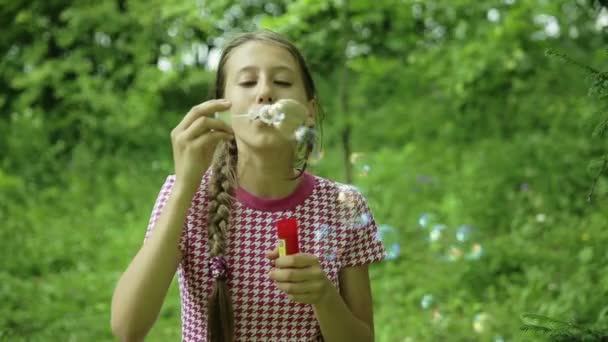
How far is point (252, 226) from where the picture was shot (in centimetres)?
184

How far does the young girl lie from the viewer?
5.33ft

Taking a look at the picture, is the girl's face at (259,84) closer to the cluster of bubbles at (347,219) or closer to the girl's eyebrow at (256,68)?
the girl's eyebrow at (256,68)

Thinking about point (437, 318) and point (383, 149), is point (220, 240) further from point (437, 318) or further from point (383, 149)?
point (383, 149)

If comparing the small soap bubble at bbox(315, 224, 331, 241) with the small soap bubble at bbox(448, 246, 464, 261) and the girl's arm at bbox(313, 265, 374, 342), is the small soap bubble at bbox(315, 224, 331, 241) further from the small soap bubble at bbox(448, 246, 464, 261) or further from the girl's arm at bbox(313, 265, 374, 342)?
the small soap bubble at bbox(448, 246, 464, 261)

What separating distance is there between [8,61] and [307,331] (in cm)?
584

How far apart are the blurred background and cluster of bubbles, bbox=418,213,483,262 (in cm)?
1

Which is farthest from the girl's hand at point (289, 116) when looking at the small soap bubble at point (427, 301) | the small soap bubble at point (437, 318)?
the small soap bubble at point (437, 318)

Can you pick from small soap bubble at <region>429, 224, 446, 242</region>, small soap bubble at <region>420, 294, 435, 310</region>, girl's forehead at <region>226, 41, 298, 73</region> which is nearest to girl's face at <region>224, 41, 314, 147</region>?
girl's forehead at <region>226, 41, 298, 73</region>

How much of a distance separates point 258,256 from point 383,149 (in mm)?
4118

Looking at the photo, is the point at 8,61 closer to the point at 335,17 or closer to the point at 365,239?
the point at 335,17

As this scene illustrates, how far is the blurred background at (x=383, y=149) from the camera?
12.2 ft

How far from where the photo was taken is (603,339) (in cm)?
125

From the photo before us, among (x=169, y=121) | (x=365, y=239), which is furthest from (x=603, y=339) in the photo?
(x=169, y=121)

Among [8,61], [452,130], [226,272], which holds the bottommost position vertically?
[226,272]
